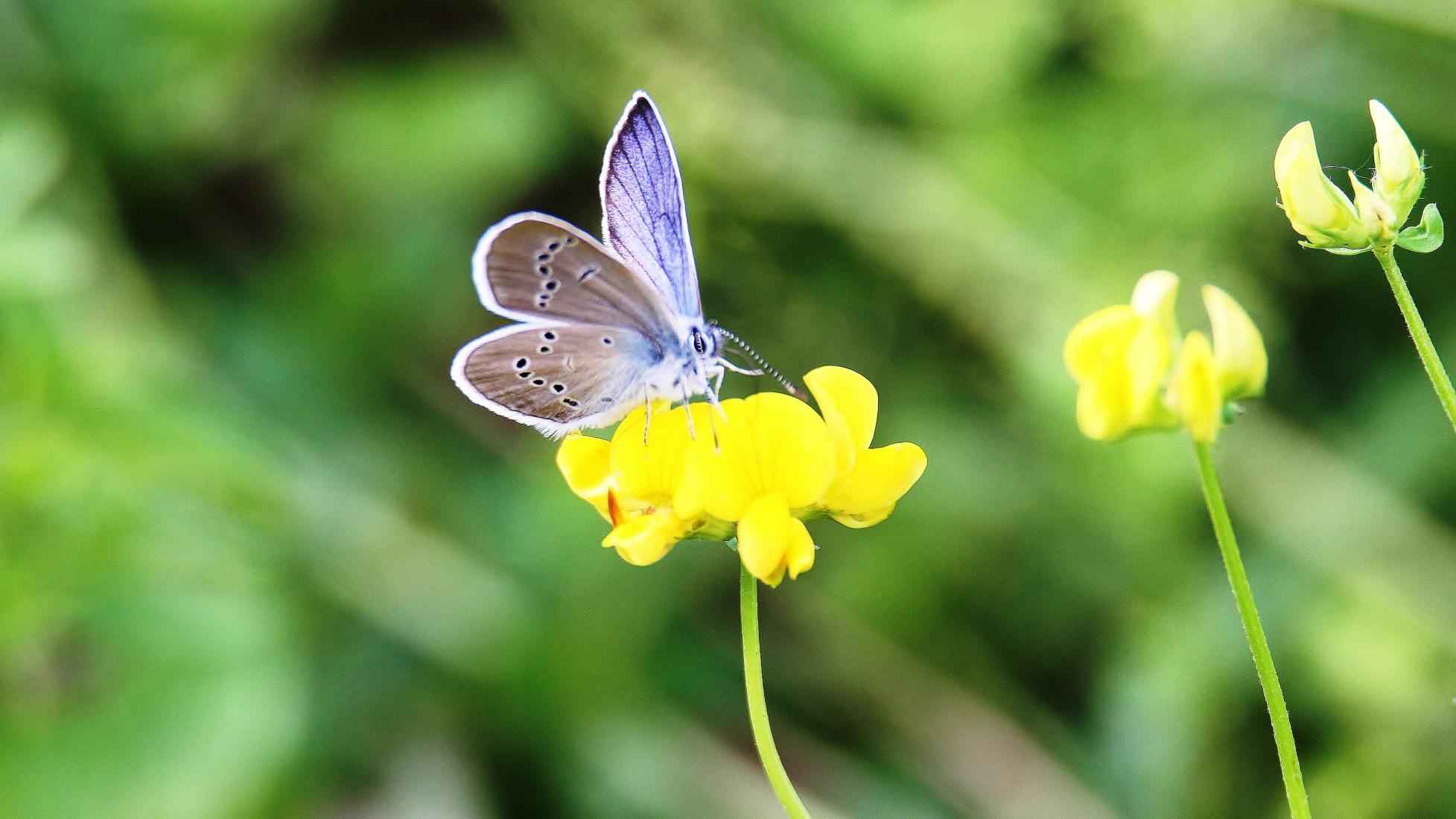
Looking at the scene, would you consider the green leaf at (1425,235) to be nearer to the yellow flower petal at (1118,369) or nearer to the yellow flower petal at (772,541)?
the yellow flower petal at (1118,369)

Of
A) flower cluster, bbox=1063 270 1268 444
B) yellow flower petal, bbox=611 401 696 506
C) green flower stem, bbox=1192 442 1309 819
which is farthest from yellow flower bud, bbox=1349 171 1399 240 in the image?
yellow flower petal, bbox=611 401 696 506

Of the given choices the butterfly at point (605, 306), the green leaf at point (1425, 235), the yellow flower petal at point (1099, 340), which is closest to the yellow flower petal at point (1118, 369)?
the yellow flower petal at point (1099, 340)

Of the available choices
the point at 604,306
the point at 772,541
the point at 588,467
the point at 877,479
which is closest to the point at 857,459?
the point at 877,479

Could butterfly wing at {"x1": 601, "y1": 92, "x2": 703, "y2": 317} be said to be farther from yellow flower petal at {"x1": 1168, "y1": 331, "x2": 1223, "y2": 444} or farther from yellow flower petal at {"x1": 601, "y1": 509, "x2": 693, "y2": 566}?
yellow flower petal at {"x1": 1168, "y1": 331, "x2": 1223, "y2": 444}

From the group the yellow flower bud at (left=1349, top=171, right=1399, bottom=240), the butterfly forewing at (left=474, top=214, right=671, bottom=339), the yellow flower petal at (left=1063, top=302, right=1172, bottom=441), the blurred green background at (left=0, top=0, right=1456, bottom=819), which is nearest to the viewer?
the yellow flower petal at (left=1063, top=302, right=1172, bottom=441)

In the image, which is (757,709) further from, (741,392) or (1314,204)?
(741,392)

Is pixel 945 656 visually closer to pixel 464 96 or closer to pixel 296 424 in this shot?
pixel 296 424

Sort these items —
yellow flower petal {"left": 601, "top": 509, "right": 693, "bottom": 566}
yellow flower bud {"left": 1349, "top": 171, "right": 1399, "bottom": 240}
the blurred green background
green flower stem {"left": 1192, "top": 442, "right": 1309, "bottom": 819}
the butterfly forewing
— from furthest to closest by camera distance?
1. the blurred green background
2. the butterfly forewing
3. yellow flower petal {"left": 601, "top": 509, "right": 693, "bottom": 566}
4. yellow flower bud {"left": 1349, "top": 171, "right": 1399, "bottom": 240}
5. green flower stem {"left": 1192, "top": 442, "right": 1309, "bottom": 819}
